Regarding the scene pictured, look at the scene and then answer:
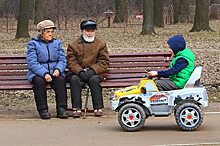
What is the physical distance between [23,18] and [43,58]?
51.6 feet

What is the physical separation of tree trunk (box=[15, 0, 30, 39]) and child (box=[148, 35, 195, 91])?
1696 cm

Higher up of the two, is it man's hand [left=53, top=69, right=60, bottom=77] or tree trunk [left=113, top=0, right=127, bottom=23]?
tree trunk [left=113, top=0, right=127, bottom=23]

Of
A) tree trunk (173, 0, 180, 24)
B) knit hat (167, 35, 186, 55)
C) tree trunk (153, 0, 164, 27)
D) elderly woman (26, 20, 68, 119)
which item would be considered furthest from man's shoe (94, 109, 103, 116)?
tree trunk (173, 0, 180, 24)

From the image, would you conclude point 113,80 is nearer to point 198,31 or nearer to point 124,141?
point 124,141

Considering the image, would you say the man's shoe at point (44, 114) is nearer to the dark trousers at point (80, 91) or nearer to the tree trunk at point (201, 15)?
the dark trousers at point (80, 91)

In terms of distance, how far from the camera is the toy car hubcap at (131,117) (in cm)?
514

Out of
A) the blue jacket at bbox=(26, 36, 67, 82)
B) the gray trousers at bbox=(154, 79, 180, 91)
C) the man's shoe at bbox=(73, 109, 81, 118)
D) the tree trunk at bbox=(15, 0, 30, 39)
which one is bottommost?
the man's shoe at bbox=(73, 109, 81, 118)

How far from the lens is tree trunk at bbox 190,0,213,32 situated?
2127cm

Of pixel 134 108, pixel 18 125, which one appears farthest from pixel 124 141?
pixel 18 125

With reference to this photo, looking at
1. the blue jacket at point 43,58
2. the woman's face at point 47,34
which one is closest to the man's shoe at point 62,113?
the blue jacket at point 43,58

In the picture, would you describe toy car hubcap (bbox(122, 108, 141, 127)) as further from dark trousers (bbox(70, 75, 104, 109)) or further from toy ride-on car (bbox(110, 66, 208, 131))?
dark trousers (bbox(70, 75, 104, 109))

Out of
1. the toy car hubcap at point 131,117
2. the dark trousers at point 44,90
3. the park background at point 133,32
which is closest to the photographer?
the toy car hubcap at point 131,117

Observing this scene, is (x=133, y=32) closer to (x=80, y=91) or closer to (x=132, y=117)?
(x=80, y=91)

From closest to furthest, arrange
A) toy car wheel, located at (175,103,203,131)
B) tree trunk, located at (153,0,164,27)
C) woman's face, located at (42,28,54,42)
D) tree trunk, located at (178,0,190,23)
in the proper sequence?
toy car wheel, located at (175,103,203,131), woman's face, located at (42,28,54,42), tree trunk, located at (153,0,164,27), tree trunk, located at (178,0,190,23)
